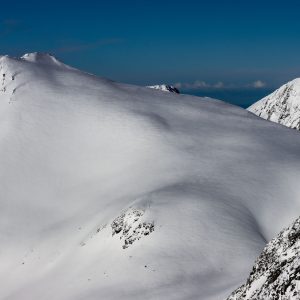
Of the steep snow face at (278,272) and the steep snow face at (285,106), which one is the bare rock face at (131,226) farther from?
the steep snow face at (285,106)

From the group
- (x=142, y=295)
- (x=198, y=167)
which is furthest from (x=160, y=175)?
(x=142, y=295)


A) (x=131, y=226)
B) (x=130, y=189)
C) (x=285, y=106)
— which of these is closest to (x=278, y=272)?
(x=131, y=226)

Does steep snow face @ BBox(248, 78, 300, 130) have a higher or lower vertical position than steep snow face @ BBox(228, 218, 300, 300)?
higher

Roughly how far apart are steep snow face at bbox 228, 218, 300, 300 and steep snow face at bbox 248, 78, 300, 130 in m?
153

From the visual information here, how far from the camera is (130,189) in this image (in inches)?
1713

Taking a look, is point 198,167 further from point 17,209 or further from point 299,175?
point 17,209

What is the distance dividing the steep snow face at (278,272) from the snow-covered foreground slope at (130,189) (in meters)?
9.07

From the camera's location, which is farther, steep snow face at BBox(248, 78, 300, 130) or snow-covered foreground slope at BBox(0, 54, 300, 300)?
steep snow face at BBox(248, 78, 300, 130)

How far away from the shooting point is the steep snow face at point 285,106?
165 metres

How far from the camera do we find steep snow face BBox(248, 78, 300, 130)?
541 ft

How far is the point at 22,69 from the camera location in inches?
3130

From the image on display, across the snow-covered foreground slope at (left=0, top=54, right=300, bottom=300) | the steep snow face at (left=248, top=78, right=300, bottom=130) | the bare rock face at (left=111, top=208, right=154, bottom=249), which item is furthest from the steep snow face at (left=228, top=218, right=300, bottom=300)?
the steep snow face at (left=248, top=78, right=300, bottom=130)

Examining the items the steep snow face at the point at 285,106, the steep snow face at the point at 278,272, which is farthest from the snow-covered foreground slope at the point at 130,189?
the steep snow face at the point at 285,106

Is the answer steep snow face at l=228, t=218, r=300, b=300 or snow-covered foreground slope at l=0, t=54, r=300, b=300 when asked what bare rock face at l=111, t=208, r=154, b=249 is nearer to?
snow-covered foreground slope at l=0, t=54, r=300, b=300
